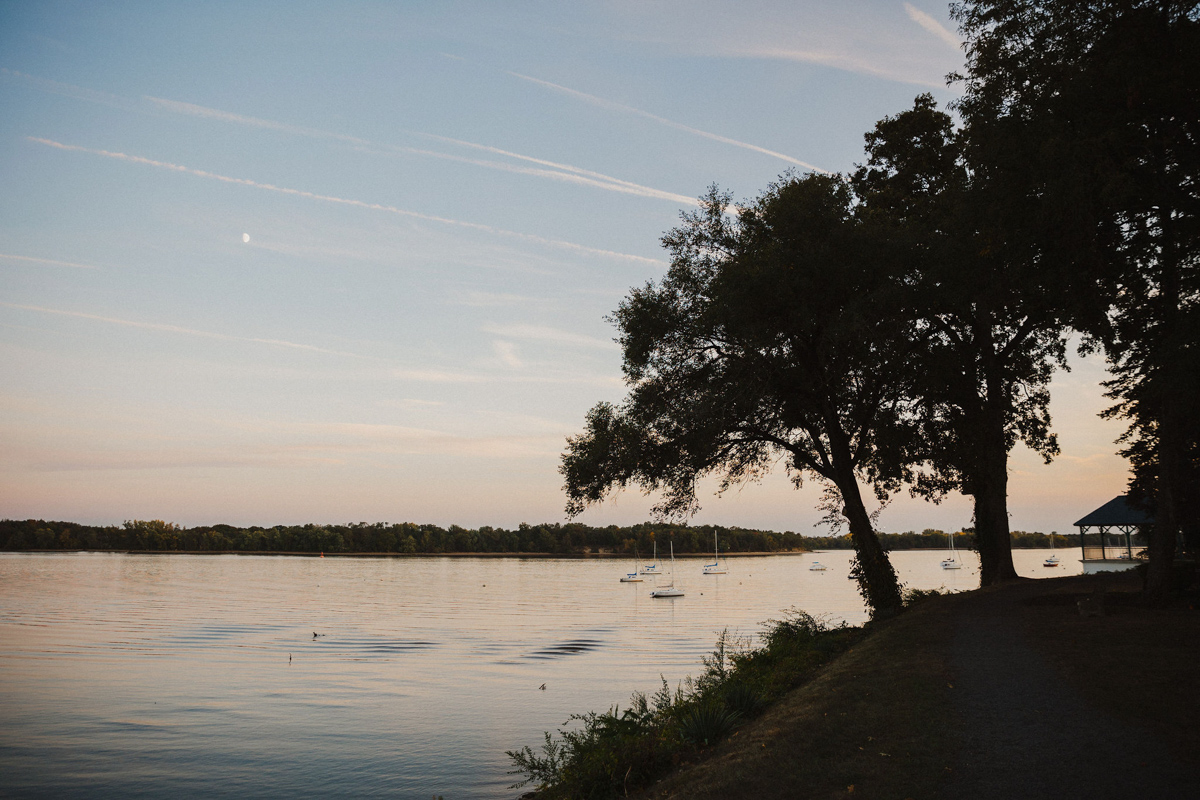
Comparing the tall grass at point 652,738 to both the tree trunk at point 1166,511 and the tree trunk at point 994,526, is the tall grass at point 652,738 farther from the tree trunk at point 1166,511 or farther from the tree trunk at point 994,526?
the tree trunk at point 994,526

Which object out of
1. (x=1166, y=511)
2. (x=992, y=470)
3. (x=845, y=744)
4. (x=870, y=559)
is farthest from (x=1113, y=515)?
(x=845, y=744)

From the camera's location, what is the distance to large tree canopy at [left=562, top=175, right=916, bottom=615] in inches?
886

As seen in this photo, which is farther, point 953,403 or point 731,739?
point 953,403

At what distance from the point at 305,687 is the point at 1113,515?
4902cm

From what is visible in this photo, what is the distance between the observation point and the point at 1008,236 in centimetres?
1781

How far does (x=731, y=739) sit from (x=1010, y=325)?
68.5ft

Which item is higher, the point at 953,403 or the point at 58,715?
the point at 953,403

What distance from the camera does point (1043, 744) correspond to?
9125mm

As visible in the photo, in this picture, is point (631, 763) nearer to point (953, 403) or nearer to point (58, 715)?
point (953, 403)

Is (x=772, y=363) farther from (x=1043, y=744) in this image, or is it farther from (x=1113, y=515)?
(x=1113, y=515)

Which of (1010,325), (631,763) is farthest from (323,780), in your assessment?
(1010,325)

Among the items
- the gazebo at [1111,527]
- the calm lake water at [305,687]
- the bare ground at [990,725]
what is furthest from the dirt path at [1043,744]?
the gazebo at [1111,527]

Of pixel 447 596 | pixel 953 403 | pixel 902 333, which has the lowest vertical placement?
pixel 447 596

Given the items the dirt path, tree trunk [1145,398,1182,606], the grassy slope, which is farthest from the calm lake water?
tree trunk [1145,398,1182,606]
